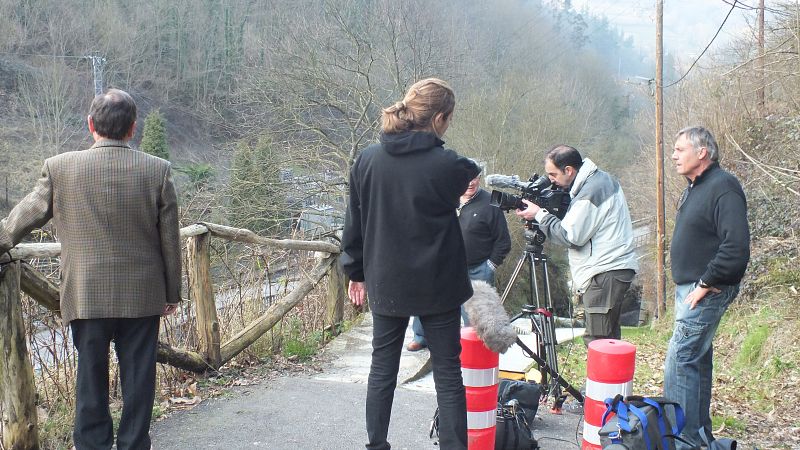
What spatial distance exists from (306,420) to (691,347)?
7.72ft

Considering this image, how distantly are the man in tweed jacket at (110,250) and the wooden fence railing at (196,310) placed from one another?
14.6 inches

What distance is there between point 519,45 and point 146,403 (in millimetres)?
52237

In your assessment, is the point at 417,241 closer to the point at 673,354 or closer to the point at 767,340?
the point at 673,354

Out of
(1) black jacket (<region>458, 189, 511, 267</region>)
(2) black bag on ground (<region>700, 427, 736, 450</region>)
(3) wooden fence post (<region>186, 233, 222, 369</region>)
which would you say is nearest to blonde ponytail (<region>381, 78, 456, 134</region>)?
(2) black bag on ground (<region>700, 427, 736, 450</region>)

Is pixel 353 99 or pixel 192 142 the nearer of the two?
pixel 353 99

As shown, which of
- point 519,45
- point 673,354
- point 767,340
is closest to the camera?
point 673,354

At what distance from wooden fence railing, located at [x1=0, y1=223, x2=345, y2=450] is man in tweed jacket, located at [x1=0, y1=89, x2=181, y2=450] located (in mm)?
370

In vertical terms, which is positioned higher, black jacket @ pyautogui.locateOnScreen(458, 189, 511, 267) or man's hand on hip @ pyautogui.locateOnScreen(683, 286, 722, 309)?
black jacket @ pyautogui.locateOnScreen(458, 189, 511, 267)

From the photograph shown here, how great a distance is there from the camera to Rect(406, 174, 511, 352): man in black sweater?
6520mm

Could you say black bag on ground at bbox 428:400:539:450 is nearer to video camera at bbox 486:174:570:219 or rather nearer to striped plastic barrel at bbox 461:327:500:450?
striped plastic barrel at bbox 461:327:500:450

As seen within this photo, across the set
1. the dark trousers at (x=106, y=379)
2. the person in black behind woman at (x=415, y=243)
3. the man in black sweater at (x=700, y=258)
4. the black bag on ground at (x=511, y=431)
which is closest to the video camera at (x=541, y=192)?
the man in black sweater at (x=700, y=258)

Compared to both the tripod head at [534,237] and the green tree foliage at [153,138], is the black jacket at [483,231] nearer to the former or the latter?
the tripod head at [534,237]

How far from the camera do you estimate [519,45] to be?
52656 mm

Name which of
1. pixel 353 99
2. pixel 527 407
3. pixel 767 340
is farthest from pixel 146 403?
pixel 353 99
